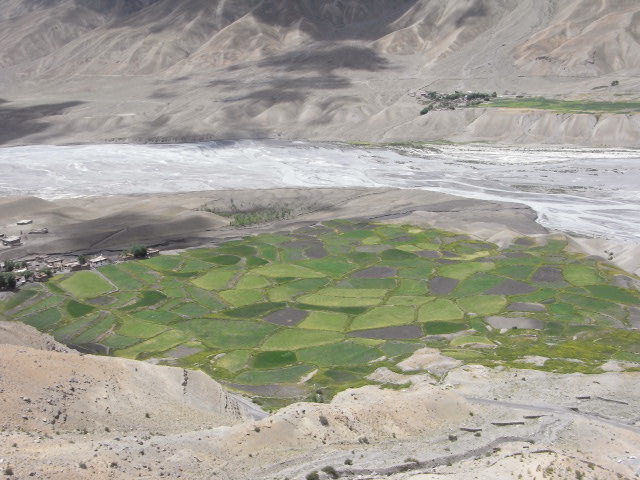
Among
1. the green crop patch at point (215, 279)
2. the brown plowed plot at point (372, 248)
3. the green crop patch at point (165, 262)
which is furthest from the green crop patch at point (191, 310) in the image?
the brown plowed plot at point (372, 248)

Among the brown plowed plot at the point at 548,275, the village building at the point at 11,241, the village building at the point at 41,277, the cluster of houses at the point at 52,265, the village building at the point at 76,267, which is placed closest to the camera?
the village building at the point at 41,277

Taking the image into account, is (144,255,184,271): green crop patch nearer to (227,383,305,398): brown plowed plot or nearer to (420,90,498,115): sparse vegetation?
(227,383,305,398): brown plowed plot

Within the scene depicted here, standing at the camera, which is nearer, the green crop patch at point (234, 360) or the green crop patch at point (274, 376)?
the green crop patch at point (274, 376)

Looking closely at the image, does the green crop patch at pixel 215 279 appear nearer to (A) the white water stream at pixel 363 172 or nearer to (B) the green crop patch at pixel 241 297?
(B) the green crop patch at pixel 241 297

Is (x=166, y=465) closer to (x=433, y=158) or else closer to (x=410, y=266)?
(x=410, y=266)

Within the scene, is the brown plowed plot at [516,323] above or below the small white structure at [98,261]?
below

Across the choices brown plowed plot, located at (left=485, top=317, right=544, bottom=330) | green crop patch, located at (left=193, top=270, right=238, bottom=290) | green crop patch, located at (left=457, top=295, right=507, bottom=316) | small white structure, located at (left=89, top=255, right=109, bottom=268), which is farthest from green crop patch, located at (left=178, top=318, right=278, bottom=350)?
small white structure, located at (left=89, top=255, right=109, bottom=268)
